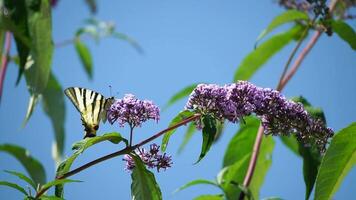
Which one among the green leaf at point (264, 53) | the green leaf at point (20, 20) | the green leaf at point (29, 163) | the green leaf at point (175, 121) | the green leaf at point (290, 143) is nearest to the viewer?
the green leaf at point (20, 20)

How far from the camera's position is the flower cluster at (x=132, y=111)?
2.01m

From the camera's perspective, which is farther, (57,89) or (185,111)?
(57,89)

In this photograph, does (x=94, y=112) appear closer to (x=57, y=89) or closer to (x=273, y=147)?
(x=57, y=89)

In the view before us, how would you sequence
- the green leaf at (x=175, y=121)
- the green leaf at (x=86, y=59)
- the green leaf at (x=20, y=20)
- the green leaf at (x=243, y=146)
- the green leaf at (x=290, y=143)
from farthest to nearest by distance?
the green leaf at (x=86, y=59)
the green leaf at (x=290, y=143)
the green leaf at (x=243, y=146)
the green leaf at (x=175, y=121)
the green leaf at (x=20, y=20)

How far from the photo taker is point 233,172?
2.61 metres

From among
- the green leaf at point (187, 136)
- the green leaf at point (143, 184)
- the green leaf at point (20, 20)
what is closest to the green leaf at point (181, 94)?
the green leaf at point (187, 136)

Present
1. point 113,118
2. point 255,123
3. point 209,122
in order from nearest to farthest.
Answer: point 209,122 < point 113,118 < point 255,123

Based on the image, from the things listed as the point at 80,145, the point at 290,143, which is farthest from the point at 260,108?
the point at 290,143

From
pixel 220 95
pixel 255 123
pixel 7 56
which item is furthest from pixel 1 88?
pixel 255 123

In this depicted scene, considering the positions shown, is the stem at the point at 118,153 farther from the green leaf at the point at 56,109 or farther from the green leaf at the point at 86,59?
the green leaf at the point at 86,59

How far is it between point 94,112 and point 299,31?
5.30ft

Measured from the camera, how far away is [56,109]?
2740 mm

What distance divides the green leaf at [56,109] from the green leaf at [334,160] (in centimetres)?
152

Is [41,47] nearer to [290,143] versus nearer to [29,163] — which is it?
[29,163]
